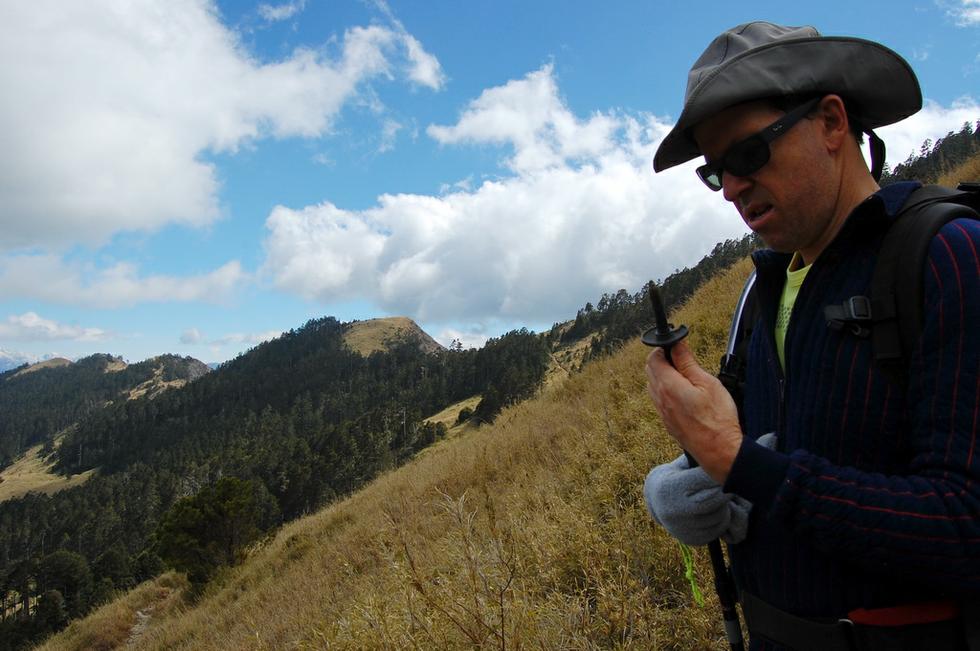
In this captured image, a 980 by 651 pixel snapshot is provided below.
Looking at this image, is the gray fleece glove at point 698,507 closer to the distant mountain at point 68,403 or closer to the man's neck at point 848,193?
the man's neck at point 848,193

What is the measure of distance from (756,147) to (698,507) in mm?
773

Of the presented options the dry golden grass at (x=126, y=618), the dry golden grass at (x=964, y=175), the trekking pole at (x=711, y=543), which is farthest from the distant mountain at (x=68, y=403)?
the trekking pole at (x=711, y=543)

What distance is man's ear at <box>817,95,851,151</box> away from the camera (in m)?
1.05

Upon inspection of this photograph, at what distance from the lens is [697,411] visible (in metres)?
0.99

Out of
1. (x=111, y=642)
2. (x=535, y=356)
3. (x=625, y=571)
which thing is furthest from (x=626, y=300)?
(x=625, y=571)

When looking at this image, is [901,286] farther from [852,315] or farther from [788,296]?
[788,296]

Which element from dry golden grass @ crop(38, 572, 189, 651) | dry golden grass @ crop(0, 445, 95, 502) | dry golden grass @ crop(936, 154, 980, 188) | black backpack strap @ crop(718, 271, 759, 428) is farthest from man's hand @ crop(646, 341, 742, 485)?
dry golden grass @ crop(0, 445, 95, 502)

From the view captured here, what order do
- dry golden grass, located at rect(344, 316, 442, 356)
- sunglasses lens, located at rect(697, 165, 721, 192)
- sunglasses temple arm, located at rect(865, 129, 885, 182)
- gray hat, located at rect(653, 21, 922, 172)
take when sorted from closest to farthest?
gray hat, located at rect(653, 21, 922, 172) → sunglasses temple arm, located at rect(865, 129, 885, 182) → sunglasses lens, located at rect(697, 165, 721, 192) → dry golden grass, located at rect(344, 316, 442, 356)

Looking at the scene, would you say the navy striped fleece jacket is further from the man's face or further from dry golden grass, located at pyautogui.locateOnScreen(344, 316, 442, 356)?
dry golden grass, located at pyautogui.locateOnScreen(344, 316, 442, 356)

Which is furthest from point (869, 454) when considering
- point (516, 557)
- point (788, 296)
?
point (516, 557)

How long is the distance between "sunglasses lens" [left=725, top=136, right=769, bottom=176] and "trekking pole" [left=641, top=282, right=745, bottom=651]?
341mm

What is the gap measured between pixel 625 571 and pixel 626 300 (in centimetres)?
8015

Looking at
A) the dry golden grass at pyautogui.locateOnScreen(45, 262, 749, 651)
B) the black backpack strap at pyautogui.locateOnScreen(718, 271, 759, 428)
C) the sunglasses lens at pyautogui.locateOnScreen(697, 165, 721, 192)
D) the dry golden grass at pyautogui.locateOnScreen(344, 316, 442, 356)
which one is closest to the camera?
the sunglasses lens at pyautogui.locateOnScreen(697, 165, 721, 192)

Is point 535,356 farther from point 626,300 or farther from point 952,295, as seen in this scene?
point 952,295
